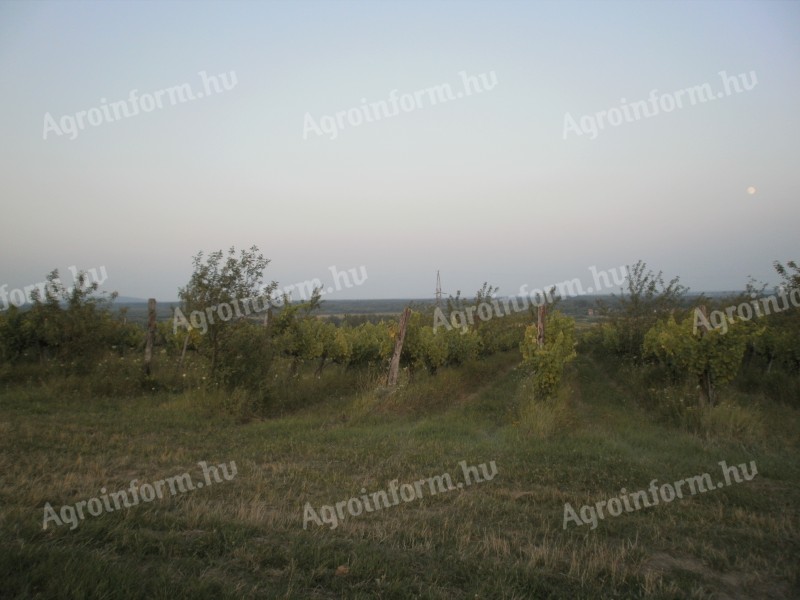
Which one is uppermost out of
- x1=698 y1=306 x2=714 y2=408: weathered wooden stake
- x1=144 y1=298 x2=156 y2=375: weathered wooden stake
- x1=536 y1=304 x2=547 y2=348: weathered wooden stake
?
x1=144 y1=298 x2=156 y2=375: weathered wooden stake

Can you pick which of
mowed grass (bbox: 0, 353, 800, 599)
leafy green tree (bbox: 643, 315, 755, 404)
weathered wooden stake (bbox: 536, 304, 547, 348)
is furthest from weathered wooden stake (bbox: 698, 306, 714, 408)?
weathered wooden stake (bbox: 536, 304, 547, 348)

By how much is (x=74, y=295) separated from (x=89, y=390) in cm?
340

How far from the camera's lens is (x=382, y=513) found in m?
4.74

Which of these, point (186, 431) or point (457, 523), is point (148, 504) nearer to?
point (457, 523)

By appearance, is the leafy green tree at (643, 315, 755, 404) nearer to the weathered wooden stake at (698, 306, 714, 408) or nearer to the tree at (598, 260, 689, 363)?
the weathered wooden stake at (698, 306, 714, 408)

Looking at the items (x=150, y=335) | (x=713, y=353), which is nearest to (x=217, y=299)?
(x=150, y=335)

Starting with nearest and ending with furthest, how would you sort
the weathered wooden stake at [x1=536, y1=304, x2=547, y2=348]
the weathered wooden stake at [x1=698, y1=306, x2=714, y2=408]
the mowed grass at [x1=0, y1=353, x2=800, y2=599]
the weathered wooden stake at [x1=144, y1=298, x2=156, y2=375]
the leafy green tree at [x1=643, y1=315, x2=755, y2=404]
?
1. the mowed grass at [x1=0, y1=353, x2=800, y2=599]
2. the leafy green tree at [x1=643, y1=315, x2=755, y2=404]
3. the weathered wooden stake at [x1=698, y1=306, x2=714, y2=408]
4. the weathered wooden stake at [x1=536, y1=304, x2=547, y2=348]
5. the weathered wooden stake at [x1=144, y1=298, x2=156, y2=375]

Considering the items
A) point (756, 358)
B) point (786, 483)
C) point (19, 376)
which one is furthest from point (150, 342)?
point (756, 358)

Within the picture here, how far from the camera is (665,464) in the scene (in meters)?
6.71

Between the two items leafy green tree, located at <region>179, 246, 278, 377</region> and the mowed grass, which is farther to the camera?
leafy green tree, located at <region>179, 246, 278, 377</region>

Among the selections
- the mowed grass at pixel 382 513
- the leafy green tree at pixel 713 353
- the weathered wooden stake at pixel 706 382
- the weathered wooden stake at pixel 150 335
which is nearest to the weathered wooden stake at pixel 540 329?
the mowed grass at pixel 382 513

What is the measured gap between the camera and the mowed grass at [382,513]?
3111mm

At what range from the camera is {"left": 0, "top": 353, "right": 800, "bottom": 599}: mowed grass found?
122 inches

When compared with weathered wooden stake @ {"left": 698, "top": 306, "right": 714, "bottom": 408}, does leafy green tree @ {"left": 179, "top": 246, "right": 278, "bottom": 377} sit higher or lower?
higher
